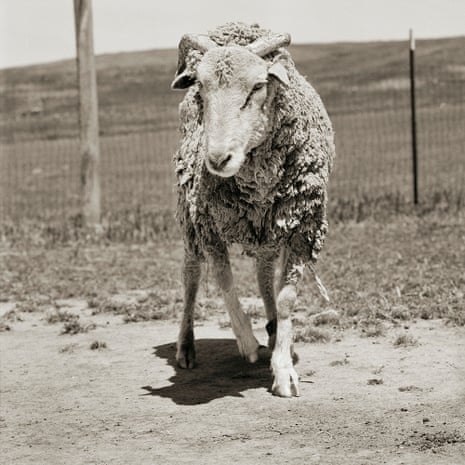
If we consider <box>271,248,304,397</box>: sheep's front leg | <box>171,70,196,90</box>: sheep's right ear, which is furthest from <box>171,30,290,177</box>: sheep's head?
<box>271,248,304,397</box>: sheep's front leg

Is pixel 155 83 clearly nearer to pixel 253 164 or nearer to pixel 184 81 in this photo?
pixel 184 81

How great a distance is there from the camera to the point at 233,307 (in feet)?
22.4

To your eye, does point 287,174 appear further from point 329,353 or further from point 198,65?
→ point 329,353

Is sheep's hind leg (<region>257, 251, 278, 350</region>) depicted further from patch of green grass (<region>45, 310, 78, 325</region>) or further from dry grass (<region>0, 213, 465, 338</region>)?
patch of green grass (<region>45, 310, 78, 325</region>)

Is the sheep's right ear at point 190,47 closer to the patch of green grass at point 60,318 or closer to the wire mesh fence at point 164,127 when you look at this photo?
the patch of green grass at point 60,318

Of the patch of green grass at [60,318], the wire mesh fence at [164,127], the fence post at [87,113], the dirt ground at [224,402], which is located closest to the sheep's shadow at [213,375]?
the dirt ground at [224,402]

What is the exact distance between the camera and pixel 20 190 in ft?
68.7

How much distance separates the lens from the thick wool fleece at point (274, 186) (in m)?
6.26

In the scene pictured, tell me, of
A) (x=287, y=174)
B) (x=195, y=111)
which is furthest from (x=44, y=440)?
(x=195, y=111)

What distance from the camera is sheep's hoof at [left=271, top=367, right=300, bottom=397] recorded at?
6.25 metres

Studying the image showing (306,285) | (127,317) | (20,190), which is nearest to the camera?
(127,317)

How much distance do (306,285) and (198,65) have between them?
4.00m

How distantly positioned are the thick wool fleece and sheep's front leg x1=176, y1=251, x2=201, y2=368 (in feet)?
1.98

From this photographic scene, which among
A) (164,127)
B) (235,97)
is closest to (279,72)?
(235,97)
